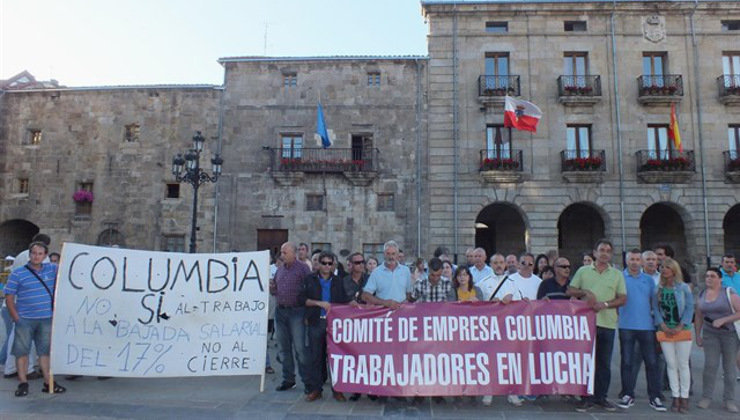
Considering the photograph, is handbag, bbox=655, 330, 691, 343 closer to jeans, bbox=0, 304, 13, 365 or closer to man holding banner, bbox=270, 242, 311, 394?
man holding banner, bbox=270, 242, 311, 394

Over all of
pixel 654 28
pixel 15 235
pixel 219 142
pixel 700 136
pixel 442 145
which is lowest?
pixel 15 235

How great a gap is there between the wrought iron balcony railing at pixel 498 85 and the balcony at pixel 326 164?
543cm

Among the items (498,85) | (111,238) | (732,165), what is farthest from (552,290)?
(111,238)

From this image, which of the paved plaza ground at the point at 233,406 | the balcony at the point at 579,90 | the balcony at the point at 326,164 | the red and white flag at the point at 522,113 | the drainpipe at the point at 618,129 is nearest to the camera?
the paved plaza ground at the point at 233,406

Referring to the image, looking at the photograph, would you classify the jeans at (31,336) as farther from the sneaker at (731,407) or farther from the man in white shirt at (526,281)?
the sneaker at (731,407)

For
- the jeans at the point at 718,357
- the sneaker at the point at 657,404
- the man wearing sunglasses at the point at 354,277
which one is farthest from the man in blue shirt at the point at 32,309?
the jeans at the point at 718,357

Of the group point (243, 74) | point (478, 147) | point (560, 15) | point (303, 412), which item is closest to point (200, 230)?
point (243, 74)

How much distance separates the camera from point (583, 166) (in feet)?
62.2

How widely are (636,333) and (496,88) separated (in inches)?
624

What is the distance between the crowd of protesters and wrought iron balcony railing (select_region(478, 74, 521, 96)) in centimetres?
1441

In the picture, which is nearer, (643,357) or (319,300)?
(643,357)

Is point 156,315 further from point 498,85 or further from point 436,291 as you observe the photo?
point 498,85

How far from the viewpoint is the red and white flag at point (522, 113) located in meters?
18.0

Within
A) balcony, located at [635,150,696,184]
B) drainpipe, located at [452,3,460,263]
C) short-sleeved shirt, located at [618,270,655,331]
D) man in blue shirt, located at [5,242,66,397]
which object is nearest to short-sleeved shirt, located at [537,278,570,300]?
short-sleeved shirt, located at [618,270,655,331]
